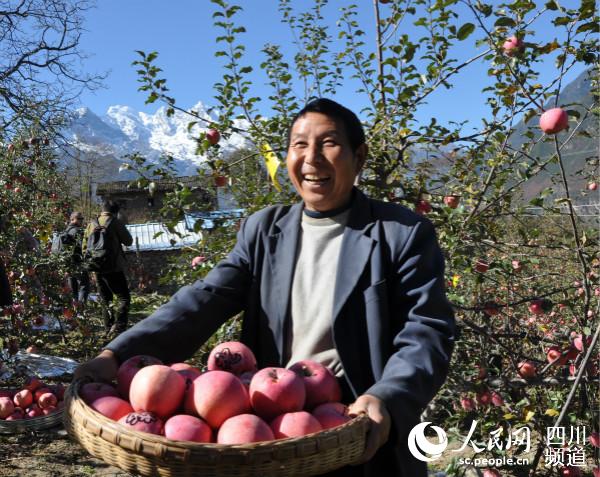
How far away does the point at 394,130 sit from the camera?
272cm

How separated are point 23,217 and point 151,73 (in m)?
4.38

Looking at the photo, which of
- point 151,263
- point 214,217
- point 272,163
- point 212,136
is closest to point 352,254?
point 272,163

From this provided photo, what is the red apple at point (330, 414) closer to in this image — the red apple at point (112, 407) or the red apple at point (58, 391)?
the red apple at point (112, 407)

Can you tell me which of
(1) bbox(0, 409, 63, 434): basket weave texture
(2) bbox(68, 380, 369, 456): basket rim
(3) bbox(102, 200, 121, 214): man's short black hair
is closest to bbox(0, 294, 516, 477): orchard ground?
(1) bbox(0, 409, 63, 434): basket weave texture

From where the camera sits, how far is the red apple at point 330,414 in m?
1.11

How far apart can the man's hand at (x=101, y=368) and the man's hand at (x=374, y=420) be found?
0.59 metres

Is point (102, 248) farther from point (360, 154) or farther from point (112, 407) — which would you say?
point (112, 407)

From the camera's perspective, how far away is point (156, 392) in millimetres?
1142

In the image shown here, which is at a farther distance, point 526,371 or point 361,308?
point 526,371

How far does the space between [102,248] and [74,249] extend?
295mm

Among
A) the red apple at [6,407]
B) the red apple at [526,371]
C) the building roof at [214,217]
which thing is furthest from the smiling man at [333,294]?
the red apple at [6,407]

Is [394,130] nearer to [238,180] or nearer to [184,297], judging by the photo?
[238,180]

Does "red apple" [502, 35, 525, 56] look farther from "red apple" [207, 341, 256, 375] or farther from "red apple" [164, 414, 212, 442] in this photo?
"red apple" [164, 414, 212, 442]

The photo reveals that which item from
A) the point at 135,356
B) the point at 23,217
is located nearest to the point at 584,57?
the point at 135,356
